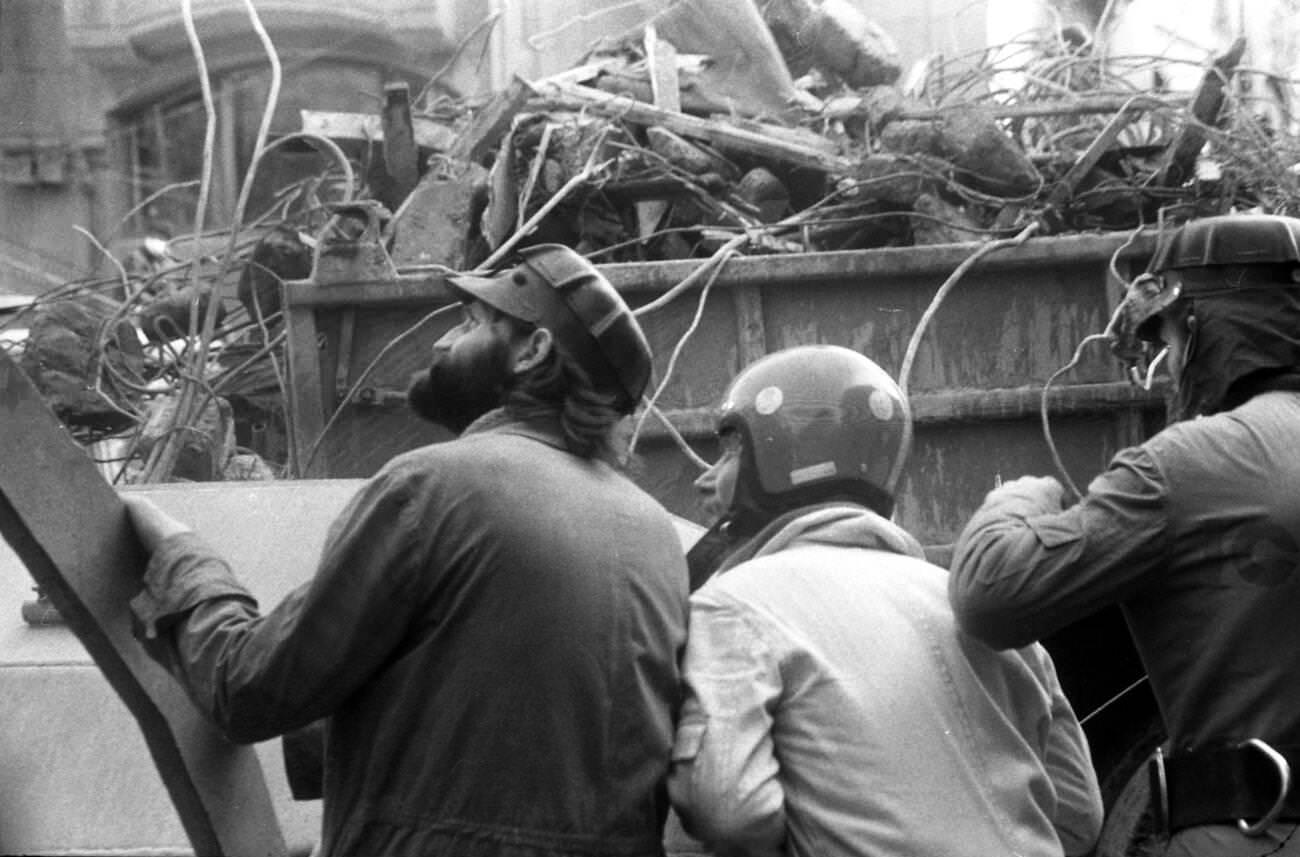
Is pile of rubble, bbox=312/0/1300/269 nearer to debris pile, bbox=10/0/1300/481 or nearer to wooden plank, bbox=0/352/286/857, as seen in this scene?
debris pile, bbox=10/0/1300/481

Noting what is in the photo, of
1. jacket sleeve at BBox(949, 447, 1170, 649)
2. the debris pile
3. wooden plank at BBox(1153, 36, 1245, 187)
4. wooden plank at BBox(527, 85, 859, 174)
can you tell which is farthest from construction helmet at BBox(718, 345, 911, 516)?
wooden plank at BBox(527, 85, 859, 174)

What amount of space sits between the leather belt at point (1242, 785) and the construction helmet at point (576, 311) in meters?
0.85

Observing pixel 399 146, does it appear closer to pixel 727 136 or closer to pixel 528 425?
pixel 727 136

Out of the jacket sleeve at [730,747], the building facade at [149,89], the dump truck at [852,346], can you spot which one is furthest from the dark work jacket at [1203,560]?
the building facade at [149,89]

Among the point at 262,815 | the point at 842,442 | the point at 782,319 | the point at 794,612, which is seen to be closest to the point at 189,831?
the point at 262,815

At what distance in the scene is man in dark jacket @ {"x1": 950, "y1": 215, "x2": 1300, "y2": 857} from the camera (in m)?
2.79

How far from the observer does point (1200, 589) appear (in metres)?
2.85

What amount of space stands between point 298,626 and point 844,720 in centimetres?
61

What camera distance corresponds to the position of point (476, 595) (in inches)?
98.7

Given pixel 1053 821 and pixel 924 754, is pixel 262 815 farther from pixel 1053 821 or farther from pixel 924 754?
pixel 1053 821

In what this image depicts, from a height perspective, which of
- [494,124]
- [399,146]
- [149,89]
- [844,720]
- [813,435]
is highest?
[813,435]

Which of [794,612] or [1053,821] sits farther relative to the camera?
[1053,821]

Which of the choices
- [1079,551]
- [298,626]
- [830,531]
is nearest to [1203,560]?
[1079,551]

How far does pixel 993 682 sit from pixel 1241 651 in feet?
1.07
